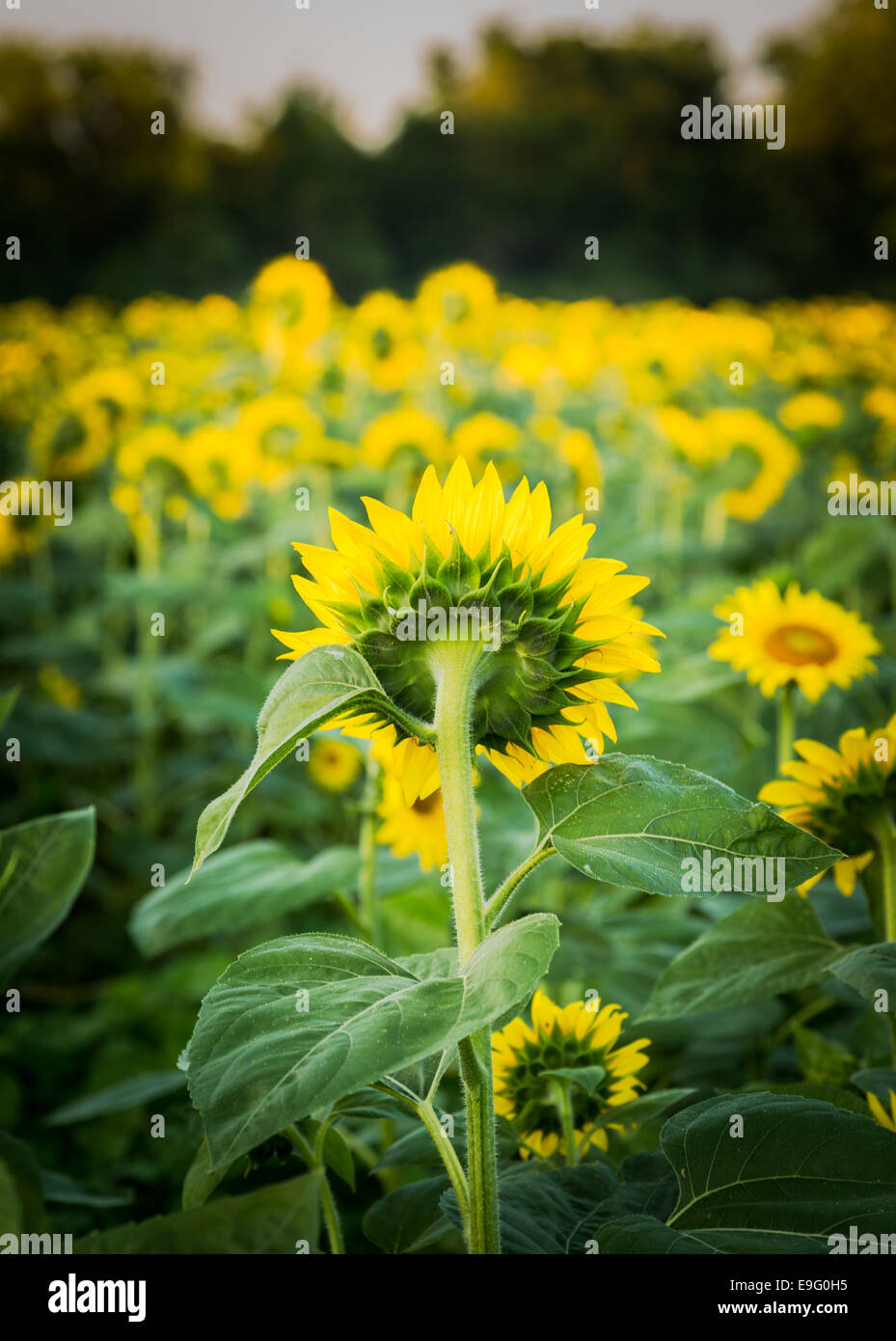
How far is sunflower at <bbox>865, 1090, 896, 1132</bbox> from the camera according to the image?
2.42 ft

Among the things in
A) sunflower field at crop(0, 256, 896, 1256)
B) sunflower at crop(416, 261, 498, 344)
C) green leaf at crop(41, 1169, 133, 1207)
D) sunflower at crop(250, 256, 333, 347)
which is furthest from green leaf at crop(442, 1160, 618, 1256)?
sunflower at crop(416, 261, 498, 344)

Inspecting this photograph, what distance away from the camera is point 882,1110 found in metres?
0.76

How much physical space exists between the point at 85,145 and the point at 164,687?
36.6ft

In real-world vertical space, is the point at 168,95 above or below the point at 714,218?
below

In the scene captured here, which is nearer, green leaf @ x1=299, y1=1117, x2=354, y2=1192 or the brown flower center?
green leaf @ x1=299, y1=1117, x2=354, y2=1192

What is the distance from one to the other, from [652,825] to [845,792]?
33 centimetres

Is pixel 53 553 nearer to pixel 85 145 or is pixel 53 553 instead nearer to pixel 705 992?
pixel 705 992

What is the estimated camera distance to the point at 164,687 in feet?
7.04

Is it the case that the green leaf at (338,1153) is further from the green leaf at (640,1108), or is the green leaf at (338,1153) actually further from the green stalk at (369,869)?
the green stalk at (369,869)

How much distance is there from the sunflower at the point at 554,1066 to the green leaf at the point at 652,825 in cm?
24

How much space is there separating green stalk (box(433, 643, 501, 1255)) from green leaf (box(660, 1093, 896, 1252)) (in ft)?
0.33

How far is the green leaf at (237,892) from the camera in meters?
0.98

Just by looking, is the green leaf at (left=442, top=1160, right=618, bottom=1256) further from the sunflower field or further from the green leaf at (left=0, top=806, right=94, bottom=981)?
the green leaf at (left=0, top=806, right=94, bottom=981)
